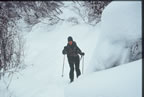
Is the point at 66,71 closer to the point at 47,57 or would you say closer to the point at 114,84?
the point at 47,57

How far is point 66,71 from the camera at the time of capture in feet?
27.3

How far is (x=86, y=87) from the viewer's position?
353cm

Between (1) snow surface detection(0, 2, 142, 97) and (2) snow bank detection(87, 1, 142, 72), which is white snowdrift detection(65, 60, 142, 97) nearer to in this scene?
(1) snow surface detection(0, 2, 142, 97)

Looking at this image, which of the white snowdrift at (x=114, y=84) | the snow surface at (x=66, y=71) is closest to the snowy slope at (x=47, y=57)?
the snow surface at (x=66, y=71)

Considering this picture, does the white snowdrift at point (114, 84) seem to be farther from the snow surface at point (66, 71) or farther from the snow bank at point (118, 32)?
the snow bank at point (118, 32)

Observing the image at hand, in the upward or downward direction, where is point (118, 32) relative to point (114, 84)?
upward

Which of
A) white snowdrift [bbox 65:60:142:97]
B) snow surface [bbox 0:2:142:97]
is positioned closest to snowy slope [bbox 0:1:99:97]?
snow surface [bbox 0:2:142:97]

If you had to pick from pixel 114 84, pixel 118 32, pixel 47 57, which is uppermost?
pixel 118 32

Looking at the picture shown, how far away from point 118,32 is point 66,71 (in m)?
4.91

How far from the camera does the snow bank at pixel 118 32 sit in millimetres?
3568

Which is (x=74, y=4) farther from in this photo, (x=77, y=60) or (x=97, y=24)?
(x=77, y=60)

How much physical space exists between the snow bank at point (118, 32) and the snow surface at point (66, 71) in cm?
2

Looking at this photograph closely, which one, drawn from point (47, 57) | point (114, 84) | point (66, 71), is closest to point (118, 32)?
point (114, 84)

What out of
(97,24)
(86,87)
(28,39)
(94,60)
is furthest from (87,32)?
(86,87)
